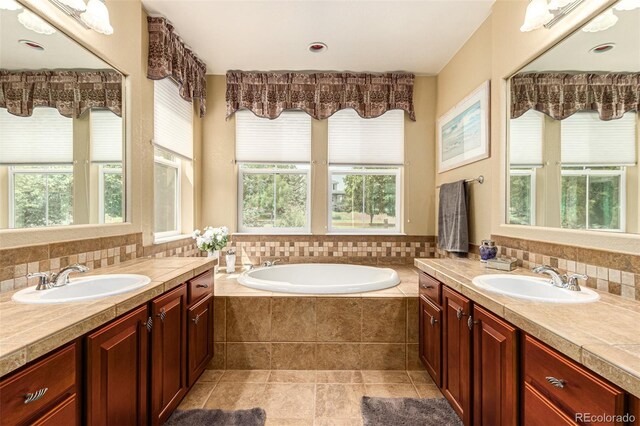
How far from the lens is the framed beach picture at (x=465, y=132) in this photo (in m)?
2.19

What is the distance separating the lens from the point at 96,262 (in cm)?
166

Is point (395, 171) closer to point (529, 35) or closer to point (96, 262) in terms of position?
point (529, 35)

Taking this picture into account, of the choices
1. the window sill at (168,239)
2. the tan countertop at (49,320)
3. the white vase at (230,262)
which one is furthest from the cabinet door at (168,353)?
the white vase at (230,262)

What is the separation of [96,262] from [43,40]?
45.1 inches

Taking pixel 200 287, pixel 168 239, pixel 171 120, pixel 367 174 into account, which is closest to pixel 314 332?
pixel 200 287

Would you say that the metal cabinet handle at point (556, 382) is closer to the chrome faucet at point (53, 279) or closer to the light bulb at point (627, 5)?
the light bulb at point (627, 5)

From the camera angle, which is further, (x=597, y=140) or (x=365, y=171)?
(x=365, y=171)

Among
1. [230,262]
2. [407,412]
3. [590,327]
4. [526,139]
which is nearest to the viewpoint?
[590,327]

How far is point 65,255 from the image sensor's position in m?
1.47

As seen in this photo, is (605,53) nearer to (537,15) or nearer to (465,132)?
(537,15)

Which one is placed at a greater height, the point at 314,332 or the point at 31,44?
the point at 31,44

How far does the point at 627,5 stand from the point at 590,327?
1.33 m

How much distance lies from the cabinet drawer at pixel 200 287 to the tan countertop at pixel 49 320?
0.92ft

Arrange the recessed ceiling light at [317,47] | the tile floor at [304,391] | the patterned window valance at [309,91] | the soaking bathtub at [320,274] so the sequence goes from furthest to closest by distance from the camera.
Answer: the patterned window valance at [309,91]
the soaking bathtub at [320,274]
the recessed ceiling light at [317,47]
the tile floor at [304,391]
